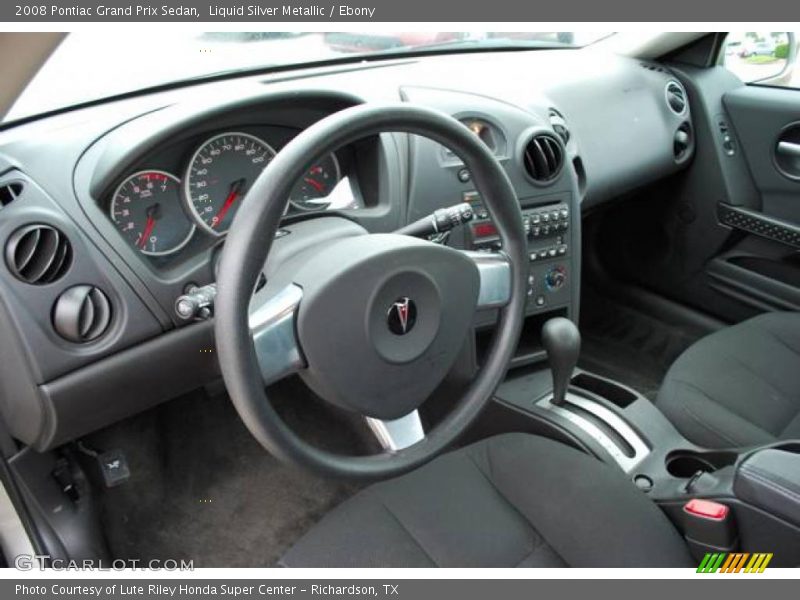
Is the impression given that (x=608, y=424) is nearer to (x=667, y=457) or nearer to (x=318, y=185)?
(x=667, y=457)

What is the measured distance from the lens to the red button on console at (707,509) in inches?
47.9

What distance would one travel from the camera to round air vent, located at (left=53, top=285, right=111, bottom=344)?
120 cm

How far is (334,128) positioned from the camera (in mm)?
985

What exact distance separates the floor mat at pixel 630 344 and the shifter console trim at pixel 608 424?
632 millimetres

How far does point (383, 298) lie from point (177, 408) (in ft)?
3.22

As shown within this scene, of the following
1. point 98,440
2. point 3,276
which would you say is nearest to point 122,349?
point 3,276

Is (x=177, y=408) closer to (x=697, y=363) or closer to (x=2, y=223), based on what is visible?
(x=2, y=223)

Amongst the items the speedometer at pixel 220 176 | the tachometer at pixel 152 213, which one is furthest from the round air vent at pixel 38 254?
the speedometer at pixel 220 176

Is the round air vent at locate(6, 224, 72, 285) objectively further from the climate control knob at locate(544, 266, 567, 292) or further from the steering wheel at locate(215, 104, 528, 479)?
the climate control knob at locate(544, 266, 567, 292)

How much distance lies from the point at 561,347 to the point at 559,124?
620mm

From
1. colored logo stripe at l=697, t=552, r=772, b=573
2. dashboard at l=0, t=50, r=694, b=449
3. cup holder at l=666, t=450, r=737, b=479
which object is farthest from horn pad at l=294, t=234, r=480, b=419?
cup holder at l=666, t=450, r=737, b=479

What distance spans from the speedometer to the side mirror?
154 cm

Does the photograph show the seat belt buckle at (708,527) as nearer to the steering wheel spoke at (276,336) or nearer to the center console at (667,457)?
the center console at (667,457)

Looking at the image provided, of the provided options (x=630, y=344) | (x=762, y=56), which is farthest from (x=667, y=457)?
(x=762, y=56)
